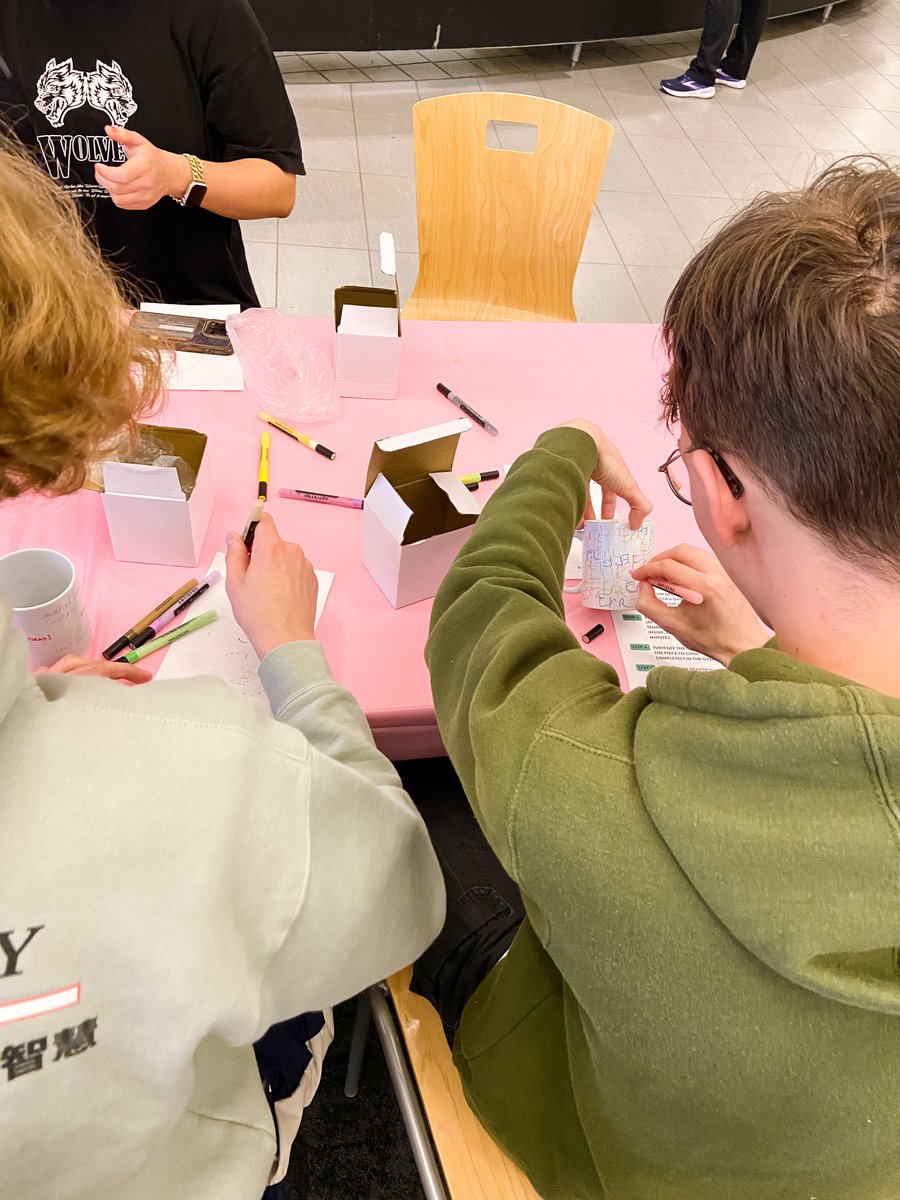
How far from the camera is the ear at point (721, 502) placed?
71 cm

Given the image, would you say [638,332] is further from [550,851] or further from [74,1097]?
[74,1097]

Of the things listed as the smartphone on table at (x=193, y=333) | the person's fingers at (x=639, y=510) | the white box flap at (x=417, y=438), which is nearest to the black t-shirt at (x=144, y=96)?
the smartphone on table at (x=193, y=333)

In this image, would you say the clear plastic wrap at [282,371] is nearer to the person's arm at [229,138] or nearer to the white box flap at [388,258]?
the white box flap at [388,258]

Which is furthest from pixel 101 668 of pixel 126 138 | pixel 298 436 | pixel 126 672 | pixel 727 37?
pixel 727 37

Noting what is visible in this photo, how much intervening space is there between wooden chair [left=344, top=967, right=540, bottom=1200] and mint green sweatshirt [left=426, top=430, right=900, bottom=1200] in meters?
0.12

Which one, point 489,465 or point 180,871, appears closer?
point 180,871

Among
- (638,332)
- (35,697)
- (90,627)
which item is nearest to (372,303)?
(638,332)

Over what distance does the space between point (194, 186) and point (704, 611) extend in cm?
117

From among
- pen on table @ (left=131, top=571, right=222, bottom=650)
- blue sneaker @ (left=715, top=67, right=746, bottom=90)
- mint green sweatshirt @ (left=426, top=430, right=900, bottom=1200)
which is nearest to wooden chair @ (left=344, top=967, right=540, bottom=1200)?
mint green sweatshirt @ (left=426, top=430, right=900, bottom=1200)

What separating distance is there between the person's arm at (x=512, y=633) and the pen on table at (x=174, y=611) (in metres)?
0.30

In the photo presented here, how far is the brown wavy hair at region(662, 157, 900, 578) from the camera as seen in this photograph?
598 mm

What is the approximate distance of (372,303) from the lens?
1291mm

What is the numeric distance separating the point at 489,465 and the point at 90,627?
587mm

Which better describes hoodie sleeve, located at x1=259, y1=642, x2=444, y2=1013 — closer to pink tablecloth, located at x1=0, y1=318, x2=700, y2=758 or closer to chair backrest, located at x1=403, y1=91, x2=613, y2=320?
pink tablecloth, located at x1=0, y1=318, x2=700, y2=758
